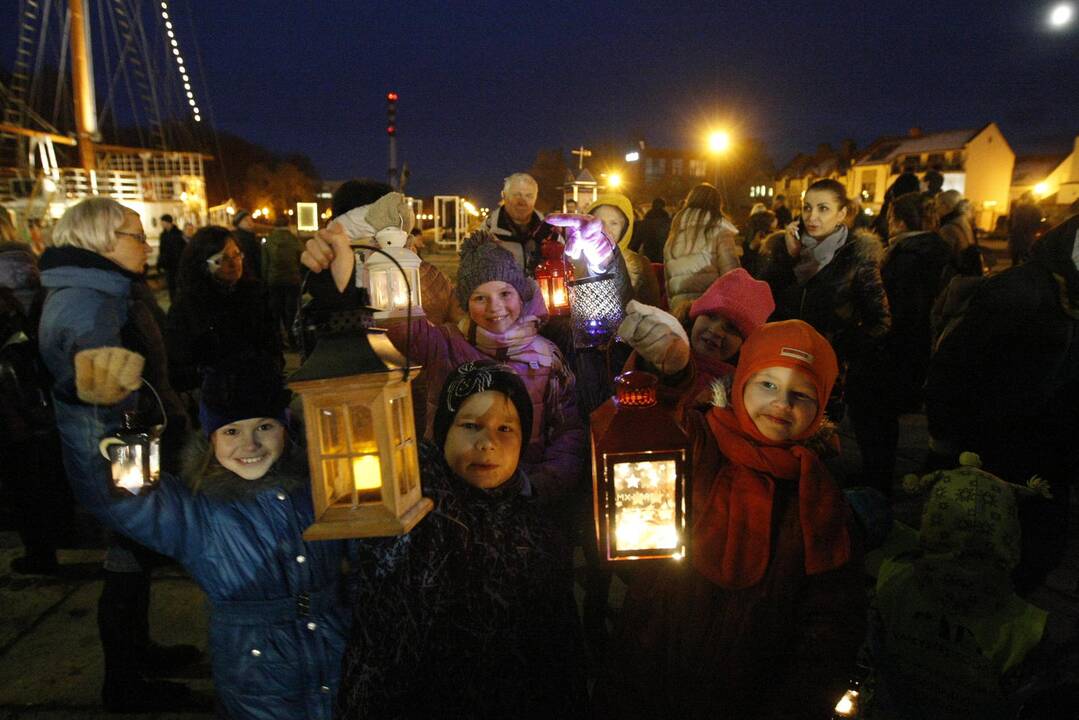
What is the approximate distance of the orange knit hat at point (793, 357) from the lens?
82.0 inches

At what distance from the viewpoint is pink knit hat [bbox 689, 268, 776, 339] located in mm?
3098

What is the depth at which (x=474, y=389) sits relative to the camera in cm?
212

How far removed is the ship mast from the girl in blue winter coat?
89.5 feet

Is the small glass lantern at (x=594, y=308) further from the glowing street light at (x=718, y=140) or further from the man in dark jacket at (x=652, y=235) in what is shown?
the glowing street light at (x=718, y=140)

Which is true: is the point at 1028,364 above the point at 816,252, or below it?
below

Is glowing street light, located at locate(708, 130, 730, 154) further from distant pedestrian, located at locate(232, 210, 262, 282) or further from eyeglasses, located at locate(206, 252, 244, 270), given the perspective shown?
eyeglasses, located at locate(206, 252, 244, 270)

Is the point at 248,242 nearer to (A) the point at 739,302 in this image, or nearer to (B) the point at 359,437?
(A) the point at 739,302

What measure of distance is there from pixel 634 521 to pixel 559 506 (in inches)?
42.3

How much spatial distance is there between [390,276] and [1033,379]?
10.8 ft

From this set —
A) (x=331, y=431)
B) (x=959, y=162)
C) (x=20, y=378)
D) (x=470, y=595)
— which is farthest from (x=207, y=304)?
(x=959, y=162)

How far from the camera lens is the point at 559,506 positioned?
2941mm

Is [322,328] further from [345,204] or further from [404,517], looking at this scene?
[345,204]

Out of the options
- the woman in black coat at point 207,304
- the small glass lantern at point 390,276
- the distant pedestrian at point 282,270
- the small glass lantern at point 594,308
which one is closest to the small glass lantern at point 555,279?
the small glass lantern at point 594,308

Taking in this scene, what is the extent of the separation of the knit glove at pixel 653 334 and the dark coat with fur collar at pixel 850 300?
2.05 meters
